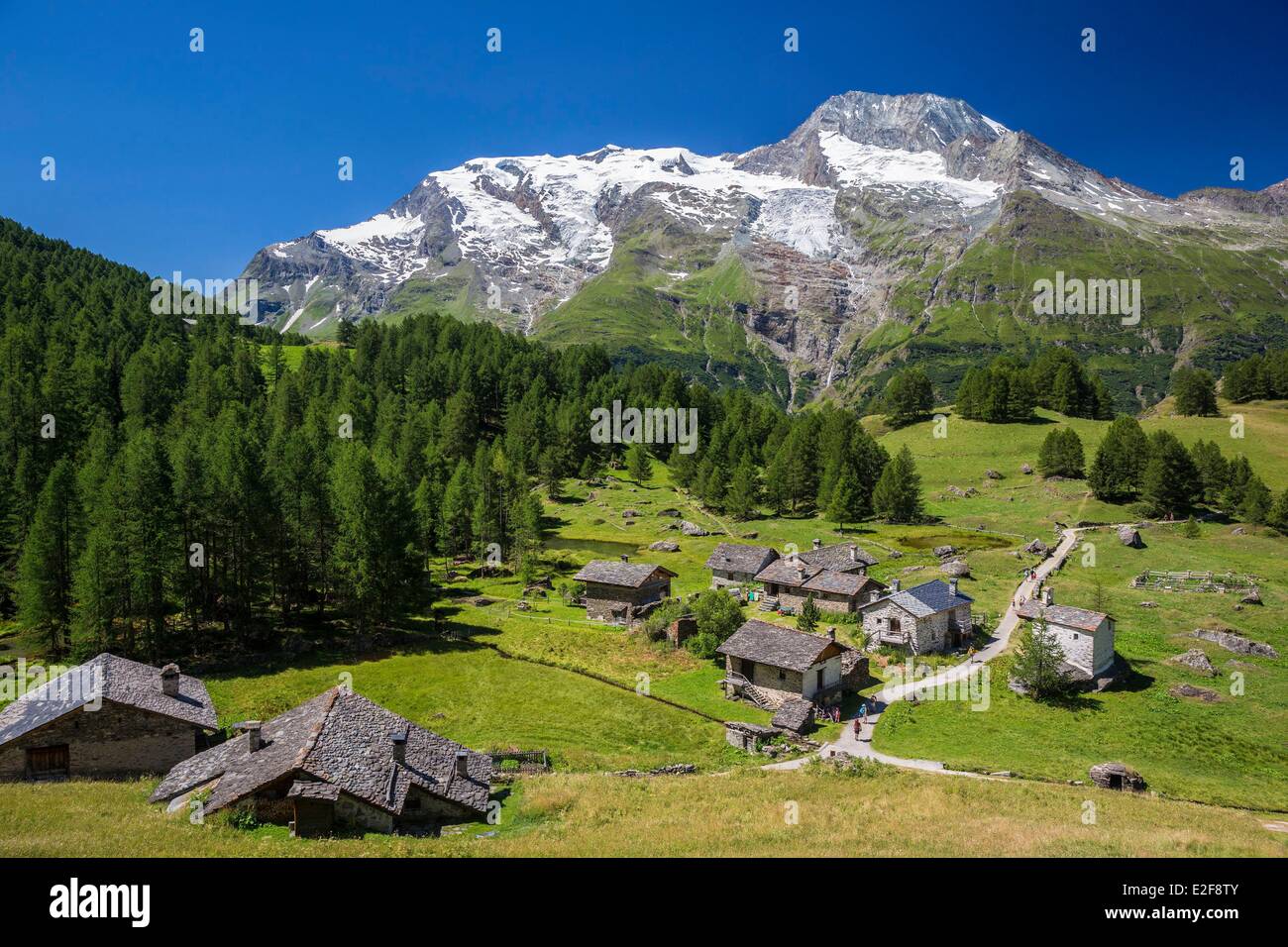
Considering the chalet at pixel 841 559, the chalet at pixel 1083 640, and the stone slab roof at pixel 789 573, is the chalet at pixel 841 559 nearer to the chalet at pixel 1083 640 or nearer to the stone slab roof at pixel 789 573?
the stone slab roof at pixel 789 573

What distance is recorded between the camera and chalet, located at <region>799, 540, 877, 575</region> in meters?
78.6

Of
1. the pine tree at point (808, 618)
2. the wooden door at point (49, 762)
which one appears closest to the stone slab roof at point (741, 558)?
the pine tree at point (808, 618)

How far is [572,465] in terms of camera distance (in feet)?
452

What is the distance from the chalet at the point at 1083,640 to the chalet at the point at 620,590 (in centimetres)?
3632

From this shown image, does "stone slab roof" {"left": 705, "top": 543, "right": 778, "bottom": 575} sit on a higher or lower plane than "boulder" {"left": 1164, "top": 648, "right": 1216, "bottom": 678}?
higher

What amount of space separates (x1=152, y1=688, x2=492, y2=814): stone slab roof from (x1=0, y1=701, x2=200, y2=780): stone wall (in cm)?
541

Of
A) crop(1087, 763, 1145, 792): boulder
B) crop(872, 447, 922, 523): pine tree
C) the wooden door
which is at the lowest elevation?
crop(1087, 763, 1145, 792): boulder

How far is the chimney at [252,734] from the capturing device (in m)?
28.8

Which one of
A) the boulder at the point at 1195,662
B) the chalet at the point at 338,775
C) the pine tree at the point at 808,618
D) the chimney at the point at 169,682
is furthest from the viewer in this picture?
the pine tree at the point at 808,618

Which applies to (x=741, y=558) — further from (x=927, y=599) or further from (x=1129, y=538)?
(x=1129, y=538)

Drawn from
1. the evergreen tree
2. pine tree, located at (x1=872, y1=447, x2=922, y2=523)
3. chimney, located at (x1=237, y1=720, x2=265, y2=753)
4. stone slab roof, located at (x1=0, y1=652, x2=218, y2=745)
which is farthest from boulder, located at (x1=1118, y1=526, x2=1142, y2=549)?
stone slab roof, located at (x1=0, y1=652, x2=218, y2=745)

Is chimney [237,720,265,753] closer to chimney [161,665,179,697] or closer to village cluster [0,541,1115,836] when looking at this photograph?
village cluster [0,541,1115,836]

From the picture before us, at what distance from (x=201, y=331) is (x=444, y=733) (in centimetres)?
14350
